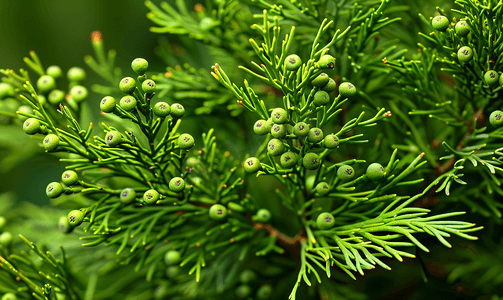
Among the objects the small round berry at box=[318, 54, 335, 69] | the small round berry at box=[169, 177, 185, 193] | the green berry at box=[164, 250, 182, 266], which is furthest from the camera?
the green berry at box=[164, 250, 182, 266]

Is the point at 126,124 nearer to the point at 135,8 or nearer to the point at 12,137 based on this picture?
the point at 12,137

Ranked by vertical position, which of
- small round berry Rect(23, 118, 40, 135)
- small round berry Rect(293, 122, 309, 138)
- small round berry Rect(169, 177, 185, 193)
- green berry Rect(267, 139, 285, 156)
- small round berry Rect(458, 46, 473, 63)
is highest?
small round berry Rect(23, 118, 40, 135)

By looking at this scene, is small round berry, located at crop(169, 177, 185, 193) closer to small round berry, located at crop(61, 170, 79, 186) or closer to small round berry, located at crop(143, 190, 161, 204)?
small round berry, located at crop(143, 190, 161, 204)

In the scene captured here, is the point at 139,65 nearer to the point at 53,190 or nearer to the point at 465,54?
the point at 53,190

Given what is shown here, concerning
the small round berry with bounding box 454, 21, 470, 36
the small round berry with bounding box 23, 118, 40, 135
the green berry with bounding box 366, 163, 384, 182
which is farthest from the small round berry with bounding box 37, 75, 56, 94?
the small round berry with bounding box 454, 21, 470, 36

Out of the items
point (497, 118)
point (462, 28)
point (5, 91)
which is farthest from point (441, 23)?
point (5, 91)

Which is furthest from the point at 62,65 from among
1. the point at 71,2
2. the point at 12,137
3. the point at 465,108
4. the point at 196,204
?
the point at 465,108

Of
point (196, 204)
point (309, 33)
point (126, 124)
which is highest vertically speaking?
point (309, 33)

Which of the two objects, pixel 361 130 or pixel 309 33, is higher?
pixel 309 33
